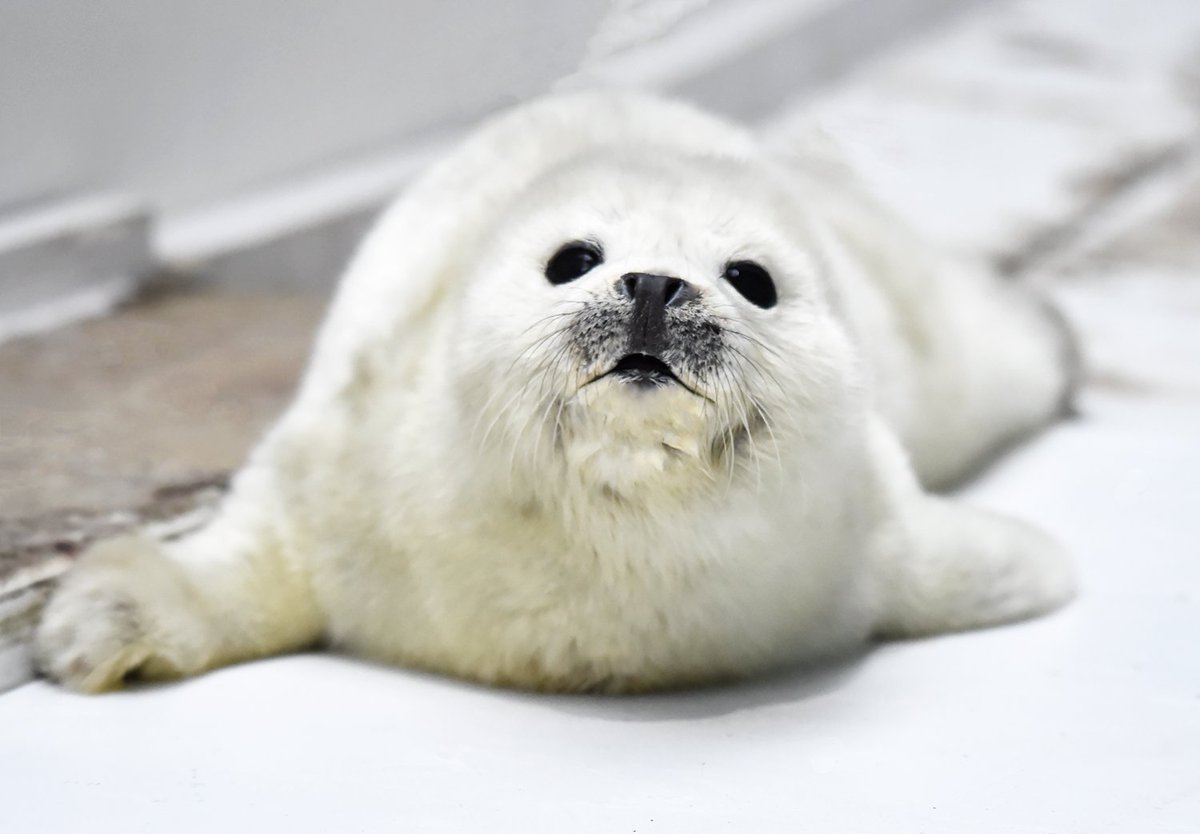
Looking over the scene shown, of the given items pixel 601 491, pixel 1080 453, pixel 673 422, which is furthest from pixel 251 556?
pixel 1080 453

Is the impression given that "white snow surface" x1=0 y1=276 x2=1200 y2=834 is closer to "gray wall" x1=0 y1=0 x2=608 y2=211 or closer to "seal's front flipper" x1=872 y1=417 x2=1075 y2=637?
"seal's front flipper" x1=872 y1=417 x2=1075 y2=637

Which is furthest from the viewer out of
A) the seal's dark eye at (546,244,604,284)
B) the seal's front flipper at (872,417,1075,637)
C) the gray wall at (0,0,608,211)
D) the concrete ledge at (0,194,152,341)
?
the concrete ledge at (0,194,152,341)

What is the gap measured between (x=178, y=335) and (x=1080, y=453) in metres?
2.05

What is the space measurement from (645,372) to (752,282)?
1.04ft

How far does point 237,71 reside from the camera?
130 inches

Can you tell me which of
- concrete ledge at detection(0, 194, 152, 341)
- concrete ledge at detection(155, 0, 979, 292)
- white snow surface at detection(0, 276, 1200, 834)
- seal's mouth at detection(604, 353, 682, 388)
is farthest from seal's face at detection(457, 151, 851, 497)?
concrete ledge at detection(0, 194, 152, 341)

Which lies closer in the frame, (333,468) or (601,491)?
(601,491)

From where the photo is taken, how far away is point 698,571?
2.16 m

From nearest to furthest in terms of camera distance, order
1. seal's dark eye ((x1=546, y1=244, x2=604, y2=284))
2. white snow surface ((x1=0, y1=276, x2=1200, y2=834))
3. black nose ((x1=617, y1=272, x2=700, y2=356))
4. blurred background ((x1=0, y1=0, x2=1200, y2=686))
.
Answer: white snow surface ((x1=0, y1=276, x2=1200, y2=834)) → black nose ((x1=617, y1=272, x2=700, y2=356)) → seal's dark eye ((x1=546, y1=244, x2=604, y2=284)) → blurred background ((x1=0, y1=0, x2=1200, y2=686))

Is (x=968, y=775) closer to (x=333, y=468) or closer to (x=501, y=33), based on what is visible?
(x=333, y=468)

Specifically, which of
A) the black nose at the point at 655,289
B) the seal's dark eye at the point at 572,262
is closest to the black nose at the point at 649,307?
the black nose at the point at 655,289

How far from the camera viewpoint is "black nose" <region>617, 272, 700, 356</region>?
76.3 inches

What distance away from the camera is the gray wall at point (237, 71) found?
119 inches

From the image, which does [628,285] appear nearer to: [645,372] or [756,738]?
[645,372]
